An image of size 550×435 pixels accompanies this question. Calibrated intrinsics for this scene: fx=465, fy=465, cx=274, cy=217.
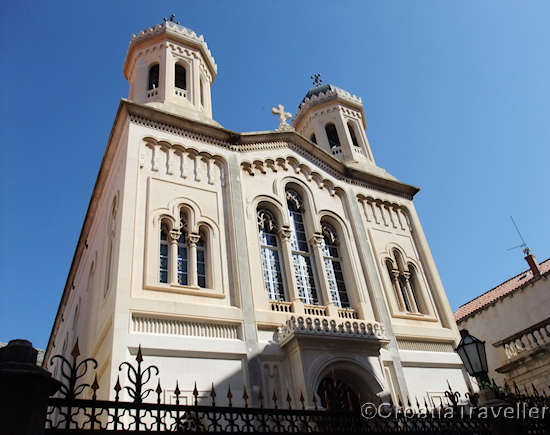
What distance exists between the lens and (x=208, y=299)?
11.8 meters

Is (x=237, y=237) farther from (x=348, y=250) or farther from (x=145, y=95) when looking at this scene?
(x=145, y=95)

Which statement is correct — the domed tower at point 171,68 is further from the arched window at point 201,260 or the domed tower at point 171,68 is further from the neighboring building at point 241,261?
the arched window at point 201,260

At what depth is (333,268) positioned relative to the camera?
15.3 m

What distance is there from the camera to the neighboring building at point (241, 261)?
433 inches

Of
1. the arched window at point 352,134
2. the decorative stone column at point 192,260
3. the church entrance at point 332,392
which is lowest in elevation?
the church entrance at point 332,392

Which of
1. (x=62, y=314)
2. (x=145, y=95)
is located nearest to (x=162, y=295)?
(x=145, y=95)

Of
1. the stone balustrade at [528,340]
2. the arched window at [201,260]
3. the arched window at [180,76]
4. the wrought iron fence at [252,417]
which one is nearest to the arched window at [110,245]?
the arched window at [201,260]

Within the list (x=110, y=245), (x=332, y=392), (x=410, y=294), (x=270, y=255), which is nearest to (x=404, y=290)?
(x=410, y=294)

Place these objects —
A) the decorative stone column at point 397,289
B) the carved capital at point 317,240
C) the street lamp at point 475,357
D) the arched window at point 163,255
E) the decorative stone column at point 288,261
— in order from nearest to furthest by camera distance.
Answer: the street lamp at point 475,357
the arched window at point 163,255
the decorative stone column at point 288,261
the carved capital at point 317,240
the decorative stone column at point 397,289

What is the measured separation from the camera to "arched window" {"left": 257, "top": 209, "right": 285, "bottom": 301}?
13367 mm

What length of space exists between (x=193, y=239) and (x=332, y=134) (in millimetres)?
12146

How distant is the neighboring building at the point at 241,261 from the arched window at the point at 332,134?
209cm

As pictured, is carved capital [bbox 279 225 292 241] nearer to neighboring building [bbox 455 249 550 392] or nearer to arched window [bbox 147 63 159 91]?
arched window [bbox 147 63 159 91]

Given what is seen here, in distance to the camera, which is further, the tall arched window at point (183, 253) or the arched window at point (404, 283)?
the arched window at point (404, 283)
